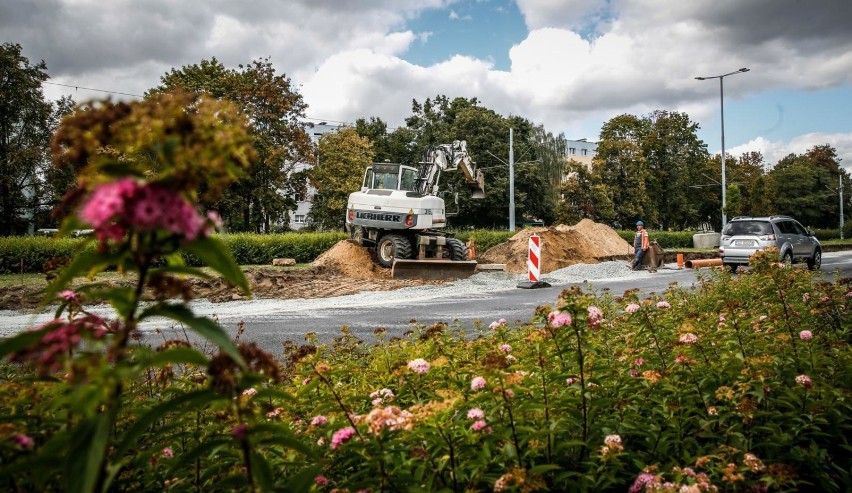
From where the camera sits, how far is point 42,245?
59.7 ft

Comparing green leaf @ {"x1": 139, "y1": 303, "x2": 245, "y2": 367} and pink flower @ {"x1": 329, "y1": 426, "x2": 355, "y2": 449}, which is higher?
green leaf @ {"x1": 139, "y1": 303, "x2": 245, "y2": 367}

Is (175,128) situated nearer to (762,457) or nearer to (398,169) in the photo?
(762,457)

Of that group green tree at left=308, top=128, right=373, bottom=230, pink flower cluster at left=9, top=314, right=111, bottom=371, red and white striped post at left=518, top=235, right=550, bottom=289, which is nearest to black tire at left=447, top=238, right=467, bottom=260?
red and white striped post at left=518, top=235, right=550, bottom=289

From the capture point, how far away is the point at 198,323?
1.19 meters

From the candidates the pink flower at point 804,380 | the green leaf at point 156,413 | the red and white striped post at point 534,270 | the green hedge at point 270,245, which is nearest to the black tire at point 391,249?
the red and white striped post at point 534,270

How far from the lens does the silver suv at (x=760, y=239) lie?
18.8 meters

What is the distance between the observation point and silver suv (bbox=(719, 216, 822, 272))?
18781 millimetres

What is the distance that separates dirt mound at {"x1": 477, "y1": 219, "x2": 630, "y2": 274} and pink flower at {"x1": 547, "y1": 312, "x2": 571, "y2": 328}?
19.8m

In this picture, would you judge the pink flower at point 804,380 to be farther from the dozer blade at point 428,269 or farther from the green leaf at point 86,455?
the dozer blade at point 428,269

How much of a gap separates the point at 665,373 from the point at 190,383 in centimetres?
232

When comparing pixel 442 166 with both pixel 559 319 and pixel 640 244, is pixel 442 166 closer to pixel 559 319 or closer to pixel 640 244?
pixel 640 244

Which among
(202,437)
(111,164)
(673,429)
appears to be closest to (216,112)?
(111,164)

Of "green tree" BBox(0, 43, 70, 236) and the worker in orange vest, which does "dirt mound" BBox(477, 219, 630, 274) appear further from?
"green tree" BBox(0, 43, 70, 236)

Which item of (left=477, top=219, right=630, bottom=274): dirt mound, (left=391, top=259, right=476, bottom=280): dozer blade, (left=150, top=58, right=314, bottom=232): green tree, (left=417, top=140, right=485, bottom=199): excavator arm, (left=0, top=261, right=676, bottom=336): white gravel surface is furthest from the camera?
(left=150, top=58, right=314, bottom=232): green tree
